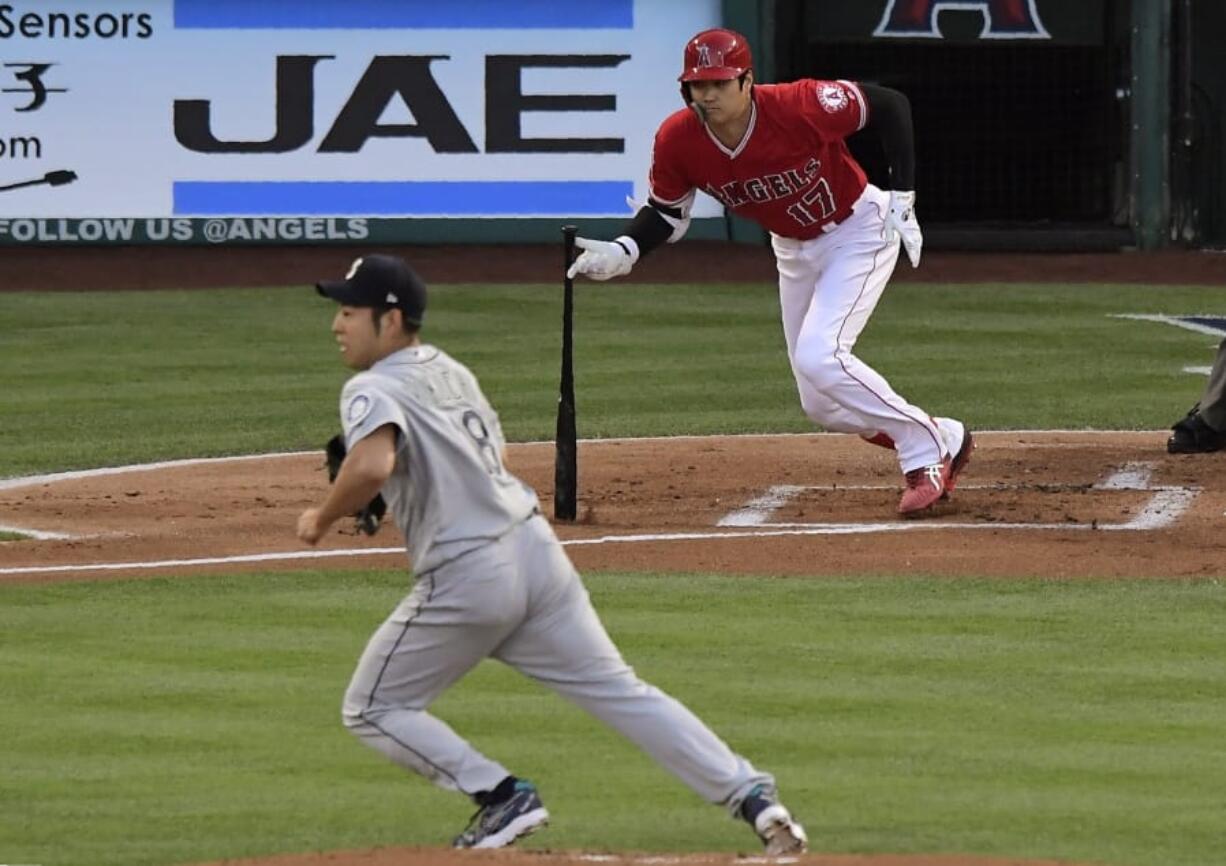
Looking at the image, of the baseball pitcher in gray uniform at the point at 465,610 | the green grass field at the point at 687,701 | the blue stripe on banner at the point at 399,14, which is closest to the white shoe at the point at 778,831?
the baseball pitcher in gray uniform at the point at 465,610

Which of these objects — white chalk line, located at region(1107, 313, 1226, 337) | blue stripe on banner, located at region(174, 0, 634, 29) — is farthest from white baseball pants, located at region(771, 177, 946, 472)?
blue stripe on banner, located at region(174, 0, 634, 29)

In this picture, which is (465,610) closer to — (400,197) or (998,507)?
(998,507)

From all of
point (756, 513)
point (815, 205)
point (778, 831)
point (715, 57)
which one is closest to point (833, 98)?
point (815, 205)

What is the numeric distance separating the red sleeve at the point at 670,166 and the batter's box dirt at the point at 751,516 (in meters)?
1.45

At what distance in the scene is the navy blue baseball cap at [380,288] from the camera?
662 centimetres

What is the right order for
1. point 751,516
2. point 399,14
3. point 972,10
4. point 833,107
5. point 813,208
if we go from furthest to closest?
1. point 399,14
2. point 972,10
3. point 751,516
4. point 813,208
5. point 833,107

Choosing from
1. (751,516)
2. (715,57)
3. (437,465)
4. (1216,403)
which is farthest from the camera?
(1216,403)

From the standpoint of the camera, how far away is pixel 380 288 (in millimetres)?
6621

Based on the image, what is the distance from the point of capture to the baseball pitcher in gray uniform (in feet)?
21.5

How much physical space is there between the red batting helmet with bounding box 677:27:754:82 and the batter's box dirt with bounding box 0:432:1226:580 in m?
1.95

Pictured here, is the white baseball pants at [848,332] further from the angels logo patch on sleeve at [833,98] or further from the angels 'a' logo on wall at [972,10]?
the angels 'a' logo on wall at [972,10]

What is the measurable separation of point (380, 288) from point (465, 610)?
0.77 m

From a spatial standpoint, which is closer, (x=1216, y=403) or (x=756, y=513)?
(x=756, y=513)

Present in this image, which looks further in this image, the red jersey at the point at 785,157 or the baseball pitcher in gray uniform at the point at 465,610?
the red jersey at the point at 785,157
